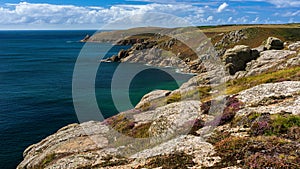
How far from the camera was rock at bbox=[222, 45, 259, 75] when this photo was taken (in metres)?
60.1

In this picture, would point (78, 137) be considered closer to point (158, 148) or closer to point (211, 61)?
point (158, 148)

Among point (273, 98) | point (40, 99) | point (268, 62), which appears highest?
point (268, 62)

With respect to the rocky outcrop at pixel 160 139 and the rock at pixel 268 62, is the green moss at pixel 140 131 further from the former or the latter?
the rock at pixel 268 62

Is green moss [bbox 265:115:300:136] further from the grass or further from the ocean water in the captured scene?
the ocean water

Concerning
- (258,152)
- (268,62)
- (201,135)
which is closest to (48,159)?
(201,135)

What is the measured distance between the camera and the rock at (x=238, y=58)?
197 feet

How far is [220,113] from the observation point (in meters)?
31.4

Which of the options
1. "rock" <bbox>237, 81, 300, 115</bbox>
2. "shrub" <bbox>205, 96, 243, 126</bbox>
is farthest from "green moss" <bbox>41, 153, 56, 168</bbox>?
"rock" <bbox>237, 81, 300, 115</bbox>

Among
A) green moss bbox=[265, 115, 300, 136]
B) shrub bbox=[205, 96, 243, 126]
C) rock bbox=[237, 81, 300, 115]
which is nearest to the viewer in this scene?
green moss bbox=[265, 115, 300, 136]

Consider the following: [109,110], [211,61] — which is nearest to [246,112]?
[109,110]

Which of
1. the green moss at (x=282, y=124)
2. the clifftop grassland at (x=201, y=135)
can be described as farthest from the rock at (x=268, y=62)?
the green moss at (x=282, y=124)

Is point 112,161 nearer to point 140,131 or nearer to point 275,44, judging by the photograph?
point 140,131

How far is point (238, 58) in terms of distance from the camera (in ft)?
199

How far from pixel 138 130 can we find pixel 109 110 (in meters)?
54.3
